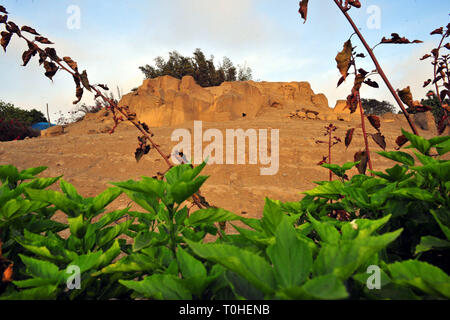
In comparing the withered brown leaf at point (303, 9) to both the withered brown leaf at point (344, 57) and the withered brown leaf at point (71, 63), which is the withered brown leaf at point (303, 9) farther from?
the withered brown leaf at point (71, 63)

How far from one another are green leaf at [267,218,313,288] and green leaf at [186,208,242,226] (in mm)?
190

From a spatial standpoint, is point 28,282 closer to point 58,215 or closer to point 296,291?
point 296,291

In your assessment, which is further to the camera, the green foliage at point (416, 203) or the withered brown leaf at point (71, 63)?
the withered brown leaf at point (71, 63)

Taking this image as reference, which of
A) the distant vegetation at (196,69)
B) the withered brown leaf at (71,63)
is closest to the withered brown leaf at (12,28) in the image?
the withered brown leaf at (71,63)

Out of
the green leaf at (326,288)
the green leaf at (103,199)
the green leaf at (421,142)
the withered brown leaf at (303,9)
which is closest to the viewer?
the green leaf at (326,288)

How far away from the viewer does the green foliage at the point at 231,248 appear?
498 mm

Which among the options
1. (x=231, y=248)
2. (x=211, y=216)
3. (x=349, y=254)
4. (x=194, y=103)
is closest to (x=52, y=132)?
(x=194, y=103)

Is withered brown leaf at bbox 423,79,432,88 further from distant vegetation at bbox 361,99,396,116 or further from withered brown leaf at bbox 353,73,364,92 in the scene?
distant vegetation at bbox 361,99,396,116

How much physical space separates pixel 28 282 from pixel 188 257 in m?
0.36

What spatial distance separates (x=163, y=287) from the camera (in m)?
0.56

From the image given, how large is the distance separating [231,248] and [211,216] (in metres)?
0.22

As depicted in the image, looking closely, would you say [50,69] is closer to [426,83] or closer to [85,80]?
[85,80]

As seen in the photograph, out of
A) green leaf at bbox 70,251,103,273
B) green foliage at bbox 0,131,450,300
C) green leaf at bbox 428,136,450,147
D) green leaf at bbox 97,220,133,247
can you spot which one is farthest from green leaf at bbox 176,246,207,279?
green leaf at bbox 428,136,450,147

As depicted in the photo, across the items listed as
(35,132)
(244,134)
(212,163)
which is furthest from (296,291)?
(35,132)
